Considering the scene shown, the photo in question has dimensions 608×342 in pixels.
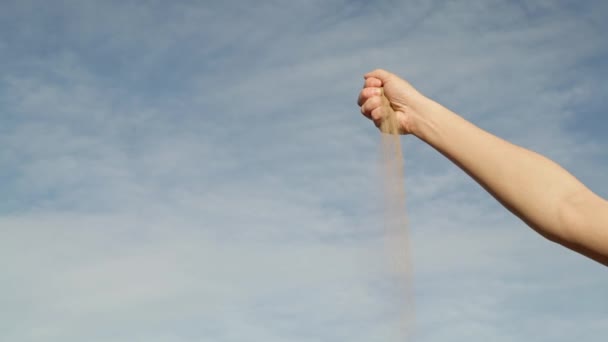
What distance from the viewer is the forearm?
4633mm

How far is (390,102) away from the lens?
5918mm

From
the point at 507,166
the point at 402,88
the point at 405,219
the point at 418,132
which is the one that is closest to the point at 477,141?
the point at 507,166

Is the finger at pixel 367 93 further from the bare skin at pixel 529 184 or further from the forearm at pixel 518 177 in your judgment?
the forearm at pixel 518 177

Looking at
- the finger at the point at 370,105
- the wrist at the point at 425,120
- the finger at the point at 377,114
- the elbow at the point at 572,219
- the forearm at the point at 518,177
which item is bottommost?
the elbow at the point at 572,219

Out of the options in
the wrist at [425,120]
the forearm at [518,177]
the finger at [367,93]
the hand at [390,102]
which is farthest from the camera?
the finger at [367,93]

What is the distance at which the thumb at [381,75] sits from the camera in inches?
238

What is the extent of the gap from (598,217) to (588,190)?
0.28 m

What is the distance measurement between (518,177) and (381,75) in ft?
5.96

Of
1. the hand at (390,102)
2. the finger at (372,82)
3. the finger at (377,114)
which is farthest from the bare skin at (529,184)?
the finger at (372,82)

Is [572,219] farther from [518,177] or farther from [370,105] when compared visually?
[370,105]

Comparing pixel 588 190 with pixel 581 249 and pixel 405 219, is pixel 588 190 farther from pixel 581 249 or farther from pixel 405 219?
pixel 405 219

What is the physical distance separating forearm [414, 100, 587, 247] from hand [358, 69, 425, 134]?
0.70 metres

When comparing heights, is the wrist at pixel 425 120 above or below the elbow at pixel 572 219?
above

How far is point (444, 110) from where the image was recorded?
519 centimetres
